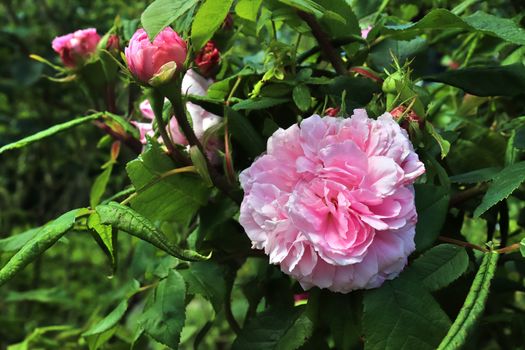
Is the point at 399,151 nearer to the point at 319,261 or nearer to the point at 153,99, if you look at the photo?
the point at 319,261

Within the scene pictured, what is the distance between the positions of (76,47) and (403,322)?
51 cm

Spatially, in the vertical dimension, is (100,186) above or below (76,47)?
below

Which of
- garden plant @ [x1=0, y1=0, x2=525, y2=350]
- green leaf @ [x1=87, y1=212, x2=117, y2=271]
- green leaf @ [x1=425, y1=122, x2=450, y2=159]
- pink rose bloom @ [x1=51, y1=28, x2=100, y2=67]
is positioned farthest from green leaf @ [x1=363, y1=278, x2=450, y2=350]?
pink rose bloom @ [x1=51, y1=28, x2=100, y2=67]

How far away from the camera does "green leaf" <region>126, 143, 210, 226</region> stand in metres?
0.61

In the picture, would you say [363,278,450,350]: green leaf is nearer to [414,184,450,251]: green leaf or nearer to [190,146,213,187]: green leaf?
[414,184,450,251]: green leaf

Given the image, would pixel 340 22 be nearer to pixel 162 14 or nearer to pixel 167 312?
pixel 162 14

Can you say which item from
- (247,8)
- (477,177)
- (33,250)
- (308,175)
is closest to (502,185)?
(477,177)

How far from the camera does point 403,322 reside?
0.51 m

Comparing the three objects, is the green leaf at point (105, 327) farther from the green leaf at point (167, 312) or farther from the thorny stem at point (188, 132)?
the thorny stem at point (188, 132)

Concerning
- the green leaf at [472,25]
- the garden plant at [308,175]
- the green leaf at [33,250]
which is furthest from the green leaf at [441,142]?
the green leaf at [33,250]

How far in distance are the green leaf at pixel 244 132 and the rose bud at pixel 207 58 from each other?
88mm

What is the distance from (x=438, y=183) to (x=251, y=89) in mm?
212

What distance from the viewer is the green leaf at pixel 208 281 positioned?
2.08 ft

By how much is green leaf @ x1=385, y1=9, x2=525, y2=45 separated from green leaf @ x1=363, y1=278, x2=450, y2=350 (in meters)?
0.25
